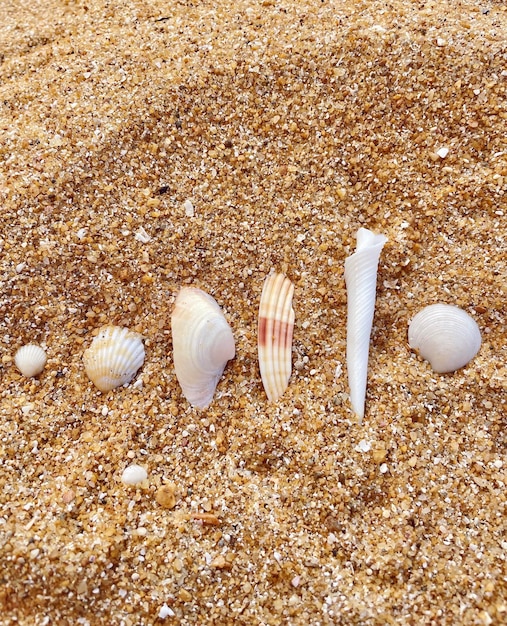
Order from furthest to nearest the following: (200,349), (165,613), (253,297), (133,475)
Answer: (253,297) < (200,349) < (133,475) < (165,613)

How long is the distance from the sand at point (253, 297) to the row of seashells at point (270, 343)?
0.17 feet

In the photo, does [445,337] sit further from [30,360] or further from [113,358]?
[30,360]

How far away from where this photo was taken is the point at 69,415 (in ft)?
6.74

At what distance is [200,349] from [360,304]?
2.23ft

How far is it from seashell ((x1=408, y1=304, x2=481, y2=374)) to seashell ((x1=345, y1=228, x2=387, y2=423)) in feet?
0.67

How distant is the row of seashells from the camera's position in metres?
2.02

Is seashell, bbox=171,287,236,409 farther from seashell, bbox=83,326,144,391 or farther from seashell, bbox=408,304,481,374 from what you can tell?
seashell, bbox=408,304,481,374

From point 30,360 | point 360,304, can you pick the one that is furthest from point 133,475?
point 360,304

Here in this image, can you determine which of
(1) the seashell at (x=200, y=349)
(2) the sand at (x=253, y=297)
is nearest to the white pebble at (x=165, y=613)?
(2) the sand at (x=253, y=297)

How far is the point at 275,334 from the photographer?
2.10 meters

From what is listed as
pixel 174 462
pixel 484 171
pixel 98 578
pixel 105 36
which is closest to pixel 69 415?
pixel 174 462

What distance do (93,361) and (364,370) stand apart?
43.5 inches

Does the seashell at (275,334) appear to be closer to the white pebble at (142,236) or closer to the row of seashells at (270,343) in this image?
the row of seashells at (270,343)

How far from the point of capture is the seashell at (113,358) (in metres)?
2.05
